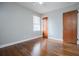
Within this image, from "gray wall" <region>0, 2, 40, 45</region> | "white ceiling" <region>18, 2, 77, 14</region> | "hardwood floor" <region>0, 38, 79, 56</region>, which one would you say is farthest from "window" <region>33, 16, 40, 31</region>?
"hardwood floor" <region>0, 38, 79, 56</region>

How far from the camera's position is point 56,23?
4.84m

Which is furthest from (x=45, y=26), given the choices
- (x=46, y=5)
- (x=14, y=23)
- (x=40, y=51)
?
(x=40, y=51)

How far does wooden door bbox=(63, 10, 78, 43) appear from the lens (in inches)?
149

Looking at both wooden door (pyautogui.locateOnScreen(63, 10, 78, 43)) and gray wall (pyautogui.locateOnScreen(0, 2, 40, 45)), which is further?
wooden door (pyautogui.locateOnScreen(63, 10, 78, 43))

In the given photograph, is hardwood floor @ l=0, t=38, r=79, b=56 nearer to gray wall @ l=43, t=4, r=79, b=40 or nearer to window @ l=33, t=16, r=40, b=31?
gray wall @ l=43, t=4, r=79, b=40

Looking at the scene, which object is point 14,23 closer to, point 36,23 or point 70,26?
point 36,23

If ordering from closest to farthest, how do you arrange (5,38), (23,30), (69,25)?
(5,38) < (69,25) < (23,30)

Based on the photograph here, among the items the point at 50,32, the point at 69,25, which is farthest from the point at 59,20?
the point at 50,32

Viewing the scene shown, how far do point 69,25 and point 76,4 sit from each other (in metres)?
1.22

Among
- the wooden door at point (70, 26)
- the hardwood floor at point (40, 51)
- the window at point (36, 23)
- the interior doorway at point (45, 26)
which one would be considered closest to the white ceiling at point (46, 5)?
the wooden door at point (70, 26)

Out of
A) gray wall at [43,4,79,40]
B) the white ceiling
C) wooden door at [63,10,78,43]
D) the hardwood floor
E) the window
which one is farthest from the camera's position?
the window

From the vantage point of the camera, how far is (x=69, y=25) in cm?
405

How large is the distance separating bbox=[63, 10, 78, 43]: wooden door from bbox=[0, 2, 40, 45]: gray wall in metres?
2.38

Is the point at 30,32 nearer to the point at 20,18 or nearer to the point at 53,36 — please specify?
A: the point at 20,18
